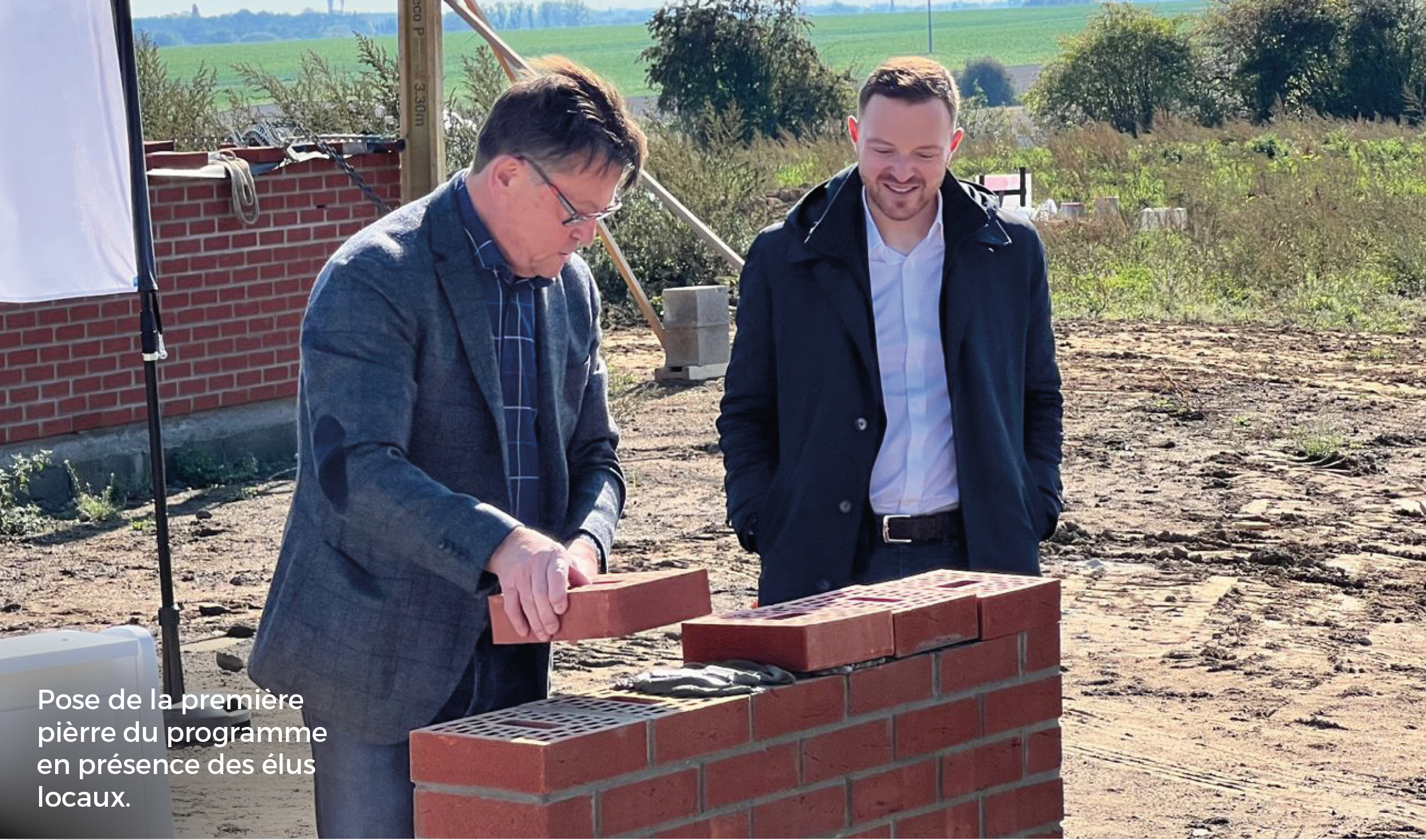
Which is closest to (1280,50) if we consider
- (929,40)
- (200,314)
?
(200,314)

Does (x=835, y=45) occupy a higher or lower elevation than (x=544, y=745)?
higher

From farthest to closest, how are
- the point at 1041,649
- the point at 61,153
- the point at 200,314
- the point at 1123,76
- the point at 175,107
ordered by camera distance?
1. the point at 1123,76
2. the point at 175,107
3. the point at 200,314
4. the point at 61,153
5. the point at 1041,649

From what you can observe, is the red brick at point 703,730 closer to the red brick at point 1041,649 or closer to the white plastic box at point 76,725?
the red brick at point 1041,649

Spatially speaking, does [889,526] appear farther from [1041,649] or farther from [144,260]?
[144,260]

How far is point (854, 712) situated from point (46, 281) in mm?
3588

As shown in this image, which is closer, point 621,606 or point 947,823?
point 621,606

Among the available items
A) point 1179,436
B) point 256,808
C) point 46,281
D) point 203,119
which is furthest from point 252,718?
point 203,119

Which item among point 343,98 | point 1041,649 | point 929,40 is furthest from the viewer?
point 929,40

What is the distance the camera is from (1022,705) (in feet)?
10.1

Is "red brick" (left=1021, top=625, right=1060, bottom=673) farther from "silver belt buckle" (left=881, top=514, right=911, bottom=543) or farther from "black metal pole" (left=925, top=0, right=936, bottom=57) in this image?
"black metal pole" (left=925, top=0, right=936, bottom=57)

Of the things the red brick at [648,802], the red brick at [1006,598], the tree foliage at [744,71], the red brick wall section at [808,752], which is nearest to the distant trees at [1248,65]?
the tree foliage at [744,71]

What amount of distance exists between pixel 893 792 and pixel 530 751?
0.74 metres

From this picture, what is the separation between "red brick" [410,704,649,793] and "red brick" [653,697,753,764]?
31 millimetres

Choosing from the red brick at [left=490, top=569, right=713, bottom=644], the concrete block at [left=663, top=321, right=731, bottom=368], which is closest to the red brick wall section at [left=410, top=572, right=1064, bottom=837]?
the red brick at [left=490, top=569, right=713, bottom=644]
